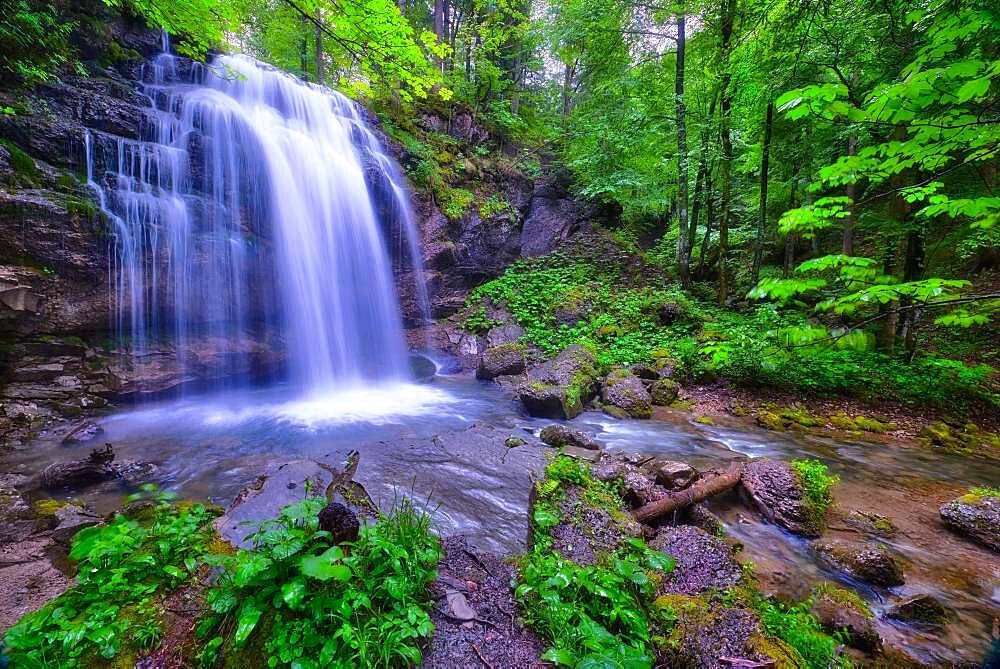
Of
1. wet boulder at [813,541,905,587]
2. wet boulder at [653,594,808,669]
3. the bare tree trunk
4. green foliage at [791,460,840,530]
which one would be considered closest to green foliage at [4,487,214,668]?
wet boulder at [653,594,808,669]

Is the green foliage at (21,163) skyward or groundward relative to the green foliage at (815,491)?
skyward

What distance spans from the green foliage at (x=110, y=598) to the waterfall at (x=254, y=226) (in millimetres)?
6538

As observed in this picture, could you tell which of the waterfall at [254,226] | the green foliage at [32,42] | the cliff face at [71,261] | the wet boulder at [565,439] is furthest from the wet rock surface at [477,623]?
the green foliage at [32,42]

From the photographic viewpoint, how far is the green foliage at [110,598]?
1.71 m

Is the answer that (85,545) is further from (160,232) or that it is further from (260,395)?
(160,232)

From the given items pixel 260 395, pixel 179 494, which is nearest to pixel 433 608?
pixel 179 494

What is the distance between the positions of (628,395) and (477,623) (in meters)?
5.72

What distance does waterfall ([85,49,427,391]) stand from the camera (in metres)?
7.07

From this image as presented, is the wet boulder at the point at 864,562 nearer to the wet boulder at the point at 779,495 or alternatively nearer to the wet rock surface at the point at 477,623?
the wet boulder at the point at 779,495

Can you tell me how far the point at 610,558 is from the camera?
258 centimetres

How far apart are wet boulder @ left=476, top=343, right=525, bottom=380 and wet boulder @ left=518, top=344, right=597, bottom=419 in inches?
36.9

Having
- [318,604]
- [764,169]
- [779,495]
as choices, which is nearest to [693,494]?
[779,495]

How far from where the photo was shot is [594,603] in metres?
2.17

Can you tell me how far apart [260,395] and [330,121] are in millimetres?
7870
